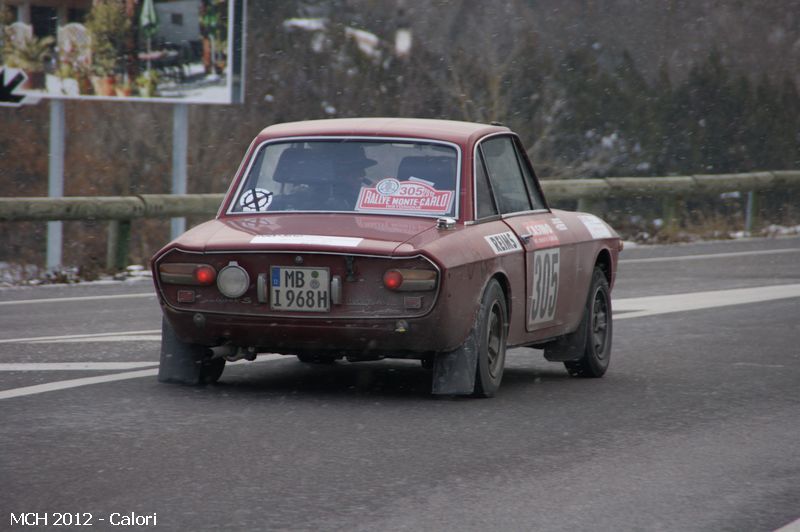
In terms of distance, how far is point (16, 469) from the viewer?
20.5 ft

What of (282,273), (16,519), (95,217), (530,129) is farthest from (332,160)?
(530,129)

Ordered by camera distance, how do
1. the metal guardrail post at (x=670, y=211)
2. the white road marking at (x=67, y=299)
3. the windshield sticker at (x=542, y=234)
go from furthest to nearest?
1. the metal guardrail post at (x=670, y=211)
2. the white road marking at (x=67, y=299)
3. the windshield sticker at (x=542, y=234)

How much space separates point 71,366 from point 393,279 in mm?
2517

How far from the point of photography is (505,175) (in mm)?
9500

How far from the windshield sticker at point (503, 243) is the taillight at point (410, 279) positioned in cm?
71

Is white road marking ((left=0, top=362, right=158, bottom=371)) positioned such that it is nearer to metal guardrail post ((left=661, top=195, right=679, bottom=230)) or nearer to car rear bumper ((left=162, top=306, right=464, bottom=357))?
car rear bumper ((left=162, top=306, right=464, bottom=357))

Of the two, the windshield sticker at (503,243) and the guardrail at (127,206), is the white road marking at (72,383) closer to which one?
the windshield sticker at (503,243)

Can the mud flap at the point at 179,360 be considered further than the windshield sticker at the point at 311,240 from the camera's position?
Yes

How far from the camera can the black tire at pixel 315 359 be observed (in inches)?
348

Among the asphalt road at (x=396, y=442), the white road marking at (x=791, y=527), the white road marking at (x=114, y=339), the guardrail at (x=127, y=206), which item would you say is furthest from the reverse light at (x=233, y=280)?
the guardrail at (x=127, y=206)

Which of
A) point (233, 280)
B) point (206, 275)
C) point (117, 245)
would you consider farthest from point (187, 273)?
point (117, 245)

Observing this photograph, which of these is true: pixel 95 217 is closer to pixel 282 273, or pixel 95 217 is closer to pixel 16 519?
pixel 282 273

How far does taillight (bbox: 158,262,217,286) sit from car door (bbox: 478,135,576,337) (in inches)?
71.9

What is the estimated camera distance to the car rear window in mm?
8625
